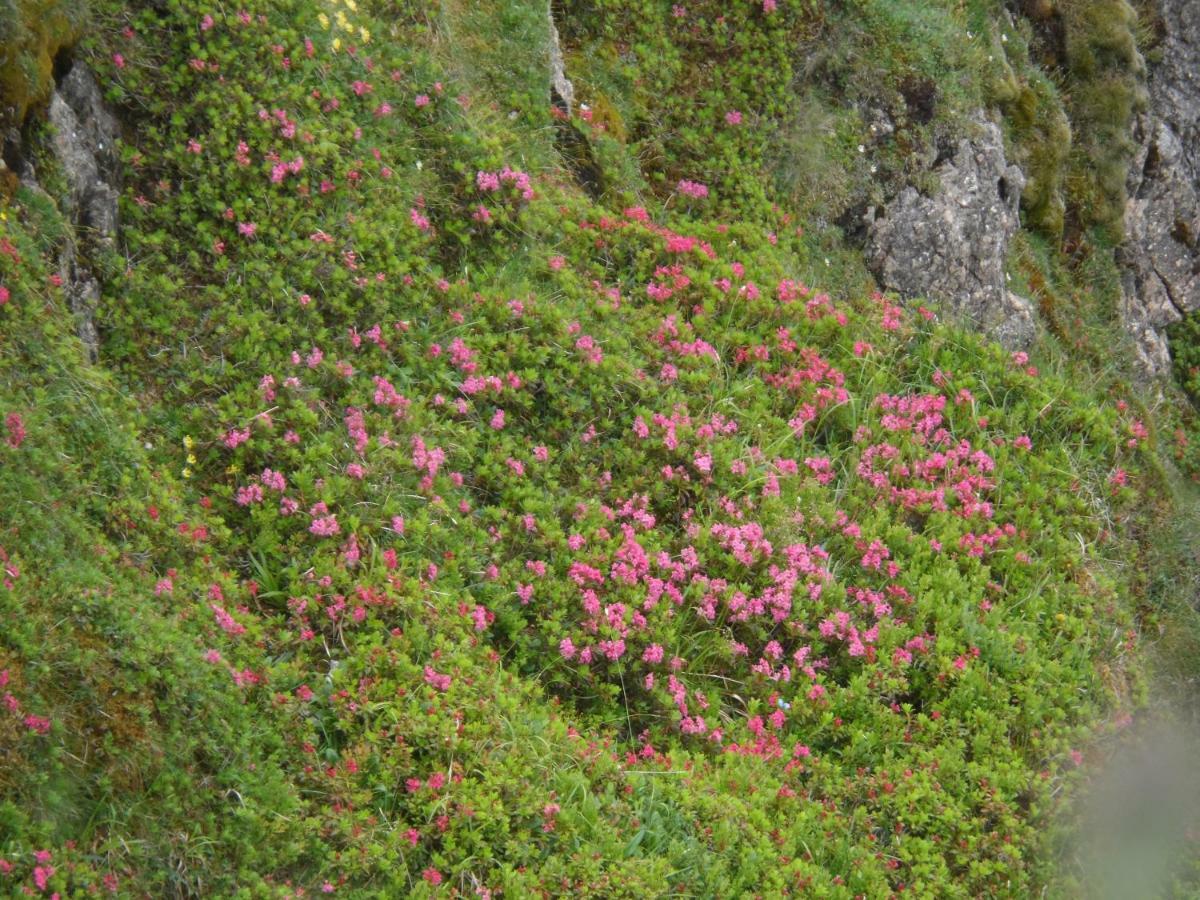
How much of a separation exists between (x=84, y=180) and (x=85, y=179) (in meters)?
0.01

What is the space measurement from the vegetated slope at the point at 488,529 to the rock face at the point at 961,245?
34.4 inches

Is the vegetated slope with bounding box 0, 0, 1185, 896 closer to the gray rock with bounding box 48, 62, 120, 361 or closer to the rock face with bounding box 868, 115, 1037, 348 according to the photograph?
the gray rock with bounding box 48, 62, 120, 361

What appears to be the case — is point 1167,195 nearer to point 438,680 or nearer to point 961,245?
point 961,245

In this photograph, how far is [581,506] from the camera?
7023mm

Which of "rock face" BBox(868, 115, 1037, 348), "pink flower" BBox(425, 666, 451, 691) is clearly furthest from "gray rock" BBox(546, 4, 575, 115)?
"pink flower" BBox(425, 666, 451, 691)

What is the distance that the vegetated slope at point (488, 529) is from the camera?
4.87 meters

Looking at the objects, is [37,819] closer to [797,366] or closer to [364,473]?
[364,473]

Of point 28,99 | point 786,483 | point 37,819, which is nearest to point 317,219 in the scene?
point 28,99

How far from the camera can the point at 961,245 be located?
10570 millimetres

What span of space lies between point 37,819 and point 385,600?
2058 mm

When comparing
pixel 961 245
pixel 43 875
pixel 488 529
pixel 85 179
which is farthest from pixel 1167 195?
pixel 43 875

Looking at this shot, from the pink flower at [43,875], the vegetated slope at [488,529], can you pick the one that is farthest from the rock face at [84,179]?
the pink flower at [43,875]

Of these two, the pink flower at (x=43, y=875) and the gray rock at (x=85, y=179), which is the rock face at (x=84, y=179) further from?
the pink flower at (x=43, y=875)

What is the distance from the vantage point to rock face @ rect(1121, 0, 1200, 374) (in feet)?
43.3
